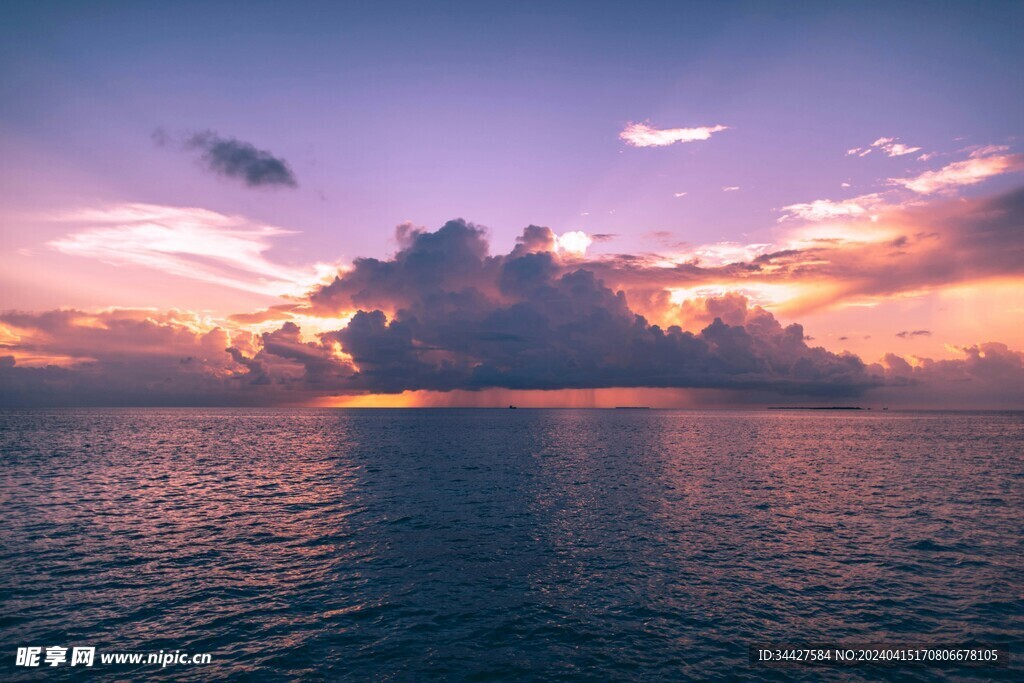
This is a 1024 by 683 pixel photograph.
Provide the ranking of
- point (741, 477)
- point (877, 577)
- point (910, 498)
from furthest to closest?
1. point (741, 477)
2. point (910, 498)
3. point (877, 577)

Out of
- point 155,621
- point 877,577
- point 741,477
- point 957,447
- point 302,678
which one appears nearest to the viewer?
point 302,678

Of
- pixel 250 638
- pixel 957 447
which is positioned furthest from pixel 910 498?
pixel 957 447

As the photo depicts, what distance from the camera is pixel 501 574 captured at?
117 feet

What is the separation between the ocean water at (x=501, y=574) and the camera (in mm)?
24656

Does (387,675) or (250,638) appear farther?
(250,638)

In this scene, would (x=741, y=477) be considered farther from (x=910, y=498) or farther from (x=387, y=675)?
(x=387, y=675)

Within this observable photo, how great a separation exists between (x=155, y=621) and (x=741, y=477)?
75433mm

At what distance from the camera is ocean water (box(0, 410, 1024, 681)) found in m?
24.7

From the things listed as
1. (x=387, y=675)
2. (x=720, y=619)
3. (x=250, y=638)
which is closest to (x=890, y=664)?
(x=720, y=619)

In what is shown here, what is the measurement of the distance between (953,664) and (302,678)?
29.1m

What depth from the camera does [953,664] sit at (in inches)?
933

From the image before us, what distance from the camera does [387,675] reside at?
2266cm

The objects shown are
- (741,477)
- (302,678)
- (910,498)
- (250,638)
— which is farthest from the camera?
(741,477)

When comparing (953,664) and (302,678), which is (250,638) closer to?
(302,678)
